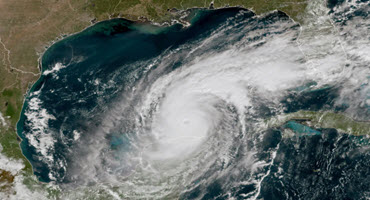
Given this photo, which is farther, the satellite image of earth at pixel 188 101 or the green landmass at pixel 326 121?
the green landmass at pixel 326 121

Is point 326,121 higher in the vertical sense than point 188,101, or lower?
lower

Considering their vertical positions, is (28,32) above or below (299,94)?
above

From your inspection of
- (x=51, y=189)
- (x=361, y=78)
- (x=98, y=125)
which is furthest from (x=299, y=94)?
(x=51, y=189)

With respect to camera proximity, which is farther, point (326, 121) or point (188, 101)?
point (188, 101)

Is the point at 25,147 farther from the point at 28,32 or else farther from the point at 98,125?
the point at 28,32

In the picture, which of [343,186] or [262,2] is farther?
[262,2]

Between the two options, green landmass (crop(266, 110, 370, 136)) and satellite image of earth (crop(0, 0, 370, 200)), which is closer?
satellite image of earth (crop(0, 0, 370, 200))

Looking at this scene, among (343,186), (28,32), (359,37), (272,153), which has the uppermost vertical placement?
(28,32)
